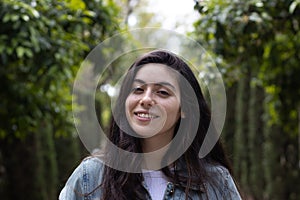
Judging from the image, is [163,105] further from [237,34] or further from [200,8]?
[237,34]

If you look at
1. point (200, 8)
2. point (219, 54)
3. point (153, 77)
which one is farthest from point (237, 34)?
point (153, 77)

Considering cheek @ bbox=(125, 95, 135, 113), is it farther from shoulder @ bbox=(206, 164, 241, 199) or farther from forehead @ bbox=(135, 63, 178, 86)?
shoulder @ bbox=(206, 164, 241, 199)

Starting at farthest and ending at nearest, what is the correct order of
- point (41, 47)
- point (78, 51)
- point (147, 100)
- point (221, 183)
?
point (78, 51) → point (41, 47) → point (221, 183) → point (147, 100)

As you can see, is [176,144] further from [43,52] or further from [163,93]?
[43,52]

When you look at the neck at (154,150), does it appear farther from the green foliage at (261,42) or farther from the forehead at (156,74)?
the green foliage at (261,42)

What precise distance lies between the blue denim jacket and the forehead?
1.07 feet

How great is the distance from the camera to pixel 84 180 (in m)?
1.60

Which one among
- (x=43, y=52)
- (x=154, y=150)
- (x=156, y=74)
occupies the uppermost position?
(x=43, y=52)

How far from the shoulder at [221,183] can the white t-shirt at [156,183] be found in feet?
0.51

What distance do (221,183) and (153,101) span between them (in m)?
0.39

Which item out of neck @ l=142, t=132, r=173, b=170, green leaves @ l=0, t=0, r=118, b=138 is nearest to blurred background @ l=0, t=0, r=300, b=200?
green leaves @ l=0, t=0, r=118, b=138

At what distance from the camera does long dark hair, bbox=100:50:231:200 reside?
5.32 ft

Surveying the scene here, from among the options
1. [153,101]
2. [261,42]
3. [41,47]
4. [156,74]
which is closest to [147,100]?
[153,101]

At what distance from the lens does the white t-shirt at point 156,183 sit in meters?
1.63
